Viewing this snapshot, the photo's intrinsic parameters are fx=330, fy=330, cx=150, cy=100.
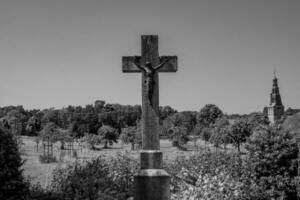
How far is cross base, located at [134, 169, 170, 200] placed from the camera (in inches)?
202

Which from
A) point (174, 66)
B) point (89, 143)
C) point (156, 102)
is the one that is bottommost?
point (89, 143)

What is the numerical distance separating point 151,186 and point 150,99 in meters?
1.52

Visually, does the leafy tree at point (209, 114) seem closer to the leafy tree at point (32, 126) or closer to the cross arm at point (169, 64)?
the leafy tree at point (32, 126)

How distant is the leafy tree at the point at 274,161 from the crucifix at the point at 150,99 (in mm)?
5338

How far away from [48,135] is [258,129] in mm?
32033

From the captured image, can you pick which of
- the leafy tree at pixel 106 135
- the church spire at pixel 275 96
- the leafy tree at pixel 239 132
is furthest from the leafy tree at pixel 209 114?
the leafy tree at pixel 239 132

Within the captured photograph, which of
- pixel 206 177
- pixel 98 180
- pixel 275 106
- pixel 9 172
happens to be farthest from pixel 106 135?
pixel 275 106

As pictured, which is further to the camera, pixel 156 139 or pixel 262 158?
pixel 262 158

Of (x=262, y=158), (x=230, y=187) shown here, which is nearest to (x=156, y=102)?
(x=230, y=187)

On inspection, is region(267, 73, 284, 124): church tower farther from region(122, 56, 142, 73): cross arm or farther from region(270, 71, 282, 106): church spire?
region(122, 56, 142, 73): cross arm

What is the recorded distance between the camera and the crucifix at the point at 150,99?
5312 mm

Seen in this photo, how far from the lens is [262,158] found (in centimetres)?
1069

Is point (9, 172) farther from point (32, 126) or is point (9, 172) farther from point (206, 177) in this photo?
point (32, 126)

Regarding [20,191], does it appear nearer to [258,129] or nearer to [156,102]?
[156,102]
